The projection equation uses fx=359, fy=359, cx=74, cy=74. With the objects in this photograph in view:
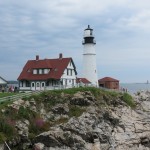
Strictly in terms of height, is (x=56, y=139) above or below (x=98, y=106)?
below

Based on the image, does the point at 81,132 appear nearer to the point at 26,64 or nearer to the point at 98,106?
the point at 98,106

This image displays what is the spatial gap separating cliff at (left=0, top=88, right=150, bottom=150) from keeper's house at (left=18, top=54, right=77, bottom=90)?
35.4 feet

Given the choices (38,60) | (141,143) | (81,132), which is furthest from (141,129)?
(38,60)

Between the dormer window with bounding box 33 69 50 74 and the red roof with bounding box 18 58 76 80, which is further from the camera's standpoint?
the dormer window with bounding box 33 69 50 74

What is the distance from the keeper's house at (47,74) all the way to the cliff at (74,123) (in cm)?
1080

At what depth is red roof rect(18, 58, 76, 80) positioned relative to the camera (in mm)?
51609

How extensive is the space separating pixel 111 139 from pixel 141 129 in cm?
557

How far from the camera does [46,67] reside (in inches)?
2061

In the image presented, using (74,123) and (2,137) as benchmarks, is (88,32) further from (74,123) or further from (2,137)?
(2,137)

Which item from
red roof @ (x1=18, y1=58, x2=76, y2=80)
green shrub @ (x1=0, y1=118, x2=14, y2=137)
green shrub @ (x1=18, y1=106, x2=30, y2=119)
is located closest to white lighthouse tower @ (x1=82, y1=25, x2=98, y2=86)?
red roof @ (x1=18, y1=58, x2=76, y2=80)

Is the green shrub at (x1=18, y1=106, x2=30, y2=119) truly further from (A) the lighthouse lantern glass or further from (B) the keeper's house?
(A) the lighthouse lantern glass

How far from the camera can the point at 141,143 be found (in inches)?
1409

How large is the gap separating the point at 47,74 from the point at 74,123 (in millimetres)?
20429

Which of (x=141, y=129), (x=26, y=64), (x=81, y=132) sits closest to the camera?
(x=81, y=132)
